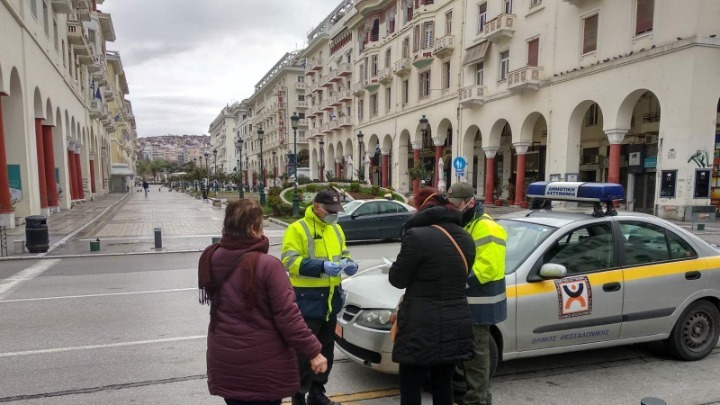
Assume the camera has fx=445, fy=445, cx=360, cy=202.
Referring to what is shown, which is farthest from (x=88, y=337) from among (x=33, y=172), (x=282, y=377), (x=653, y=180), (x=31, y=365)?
(x=653, y=180)

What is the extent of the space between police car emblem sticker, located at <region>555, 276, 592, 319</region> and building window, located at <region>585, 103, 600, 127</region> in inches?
1039

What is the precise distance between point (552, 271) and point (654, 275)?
1410 mm

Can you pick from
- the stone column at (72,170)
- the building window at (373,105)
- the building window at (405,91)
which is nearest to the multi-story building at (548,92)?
the building window at (405,91)

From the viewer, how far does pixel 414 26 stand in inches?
1476

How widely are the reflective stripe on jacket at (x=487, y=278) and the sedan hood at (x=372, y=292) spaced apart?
0.78m

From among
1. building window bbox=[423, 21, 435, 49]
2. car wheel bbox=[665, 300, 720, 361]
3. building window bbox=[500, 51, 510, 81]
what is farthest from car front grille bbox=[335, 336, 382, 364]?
building window bbox=[423, 21, 435, 49]

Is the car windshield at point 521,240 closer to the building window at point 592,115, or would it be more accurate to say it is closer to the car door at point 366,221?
the car door at point 366,221

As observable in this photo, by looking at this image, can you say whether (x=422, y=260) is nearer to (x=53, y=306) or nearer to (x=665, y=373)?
(x=665, y=373)

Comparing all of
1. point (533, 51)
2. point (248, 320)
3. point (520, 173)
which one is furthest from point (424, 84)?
point (248, 320)

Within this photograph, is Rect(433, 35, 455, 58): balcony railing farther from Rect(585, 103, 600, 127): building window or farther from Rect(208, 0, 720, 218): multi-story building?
Rect(585, 103, 600, 127): building window

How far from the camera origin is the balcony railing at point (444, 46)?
33.3 metres

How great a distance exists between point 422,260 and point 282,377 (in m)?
1.07

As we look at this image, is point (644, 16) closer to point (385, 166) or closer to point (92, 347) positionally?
point (92, 347)

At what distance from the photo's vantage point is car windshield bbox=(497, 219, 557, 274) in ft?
13.9
